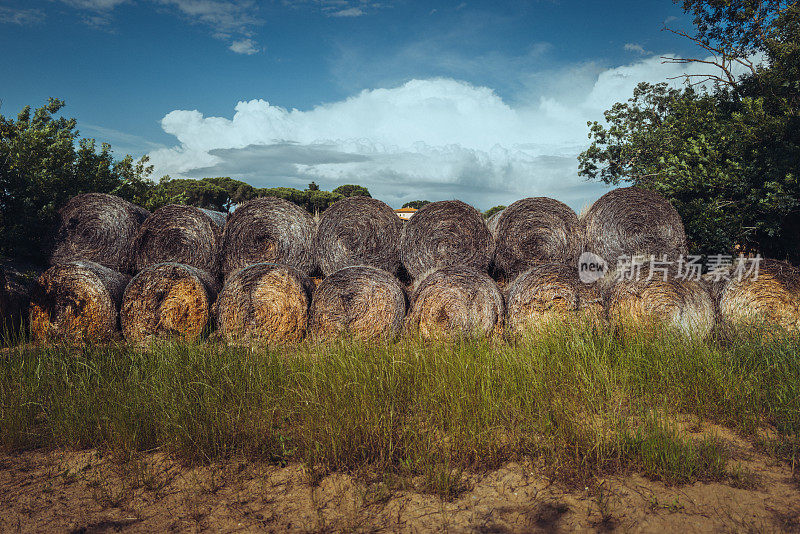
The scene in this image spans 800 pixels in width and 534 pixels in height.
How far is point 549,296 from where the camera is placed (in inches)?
288

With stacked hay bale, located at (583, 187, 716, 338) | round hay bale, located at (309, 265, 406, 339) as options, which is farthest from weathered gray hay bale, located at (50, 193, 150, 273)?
stacked hay bale, located at (583, 187, 716, 338)

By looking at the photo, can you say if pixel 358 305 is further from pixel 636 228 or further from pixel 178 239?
pixel 636 228

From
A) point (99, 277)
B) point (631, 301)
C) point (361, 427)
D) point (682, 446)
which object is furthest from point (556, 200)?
point (99, 277)

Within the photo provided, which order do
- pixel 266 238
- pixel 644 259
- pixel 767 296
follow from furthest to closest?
pixel 266 238, pixel 644 259, pixel 767 296

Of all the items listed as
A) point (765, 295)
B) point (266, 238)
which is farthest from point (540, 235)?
point (266, 238)

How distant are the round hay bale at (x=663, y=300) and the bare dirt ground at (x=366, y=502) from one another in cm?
336

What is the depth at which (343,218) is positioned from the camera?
8.74m

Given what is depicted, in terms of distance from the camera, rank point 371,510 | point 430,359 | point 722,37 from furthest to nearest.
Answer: point 722,37
point 430,359
point 371,510

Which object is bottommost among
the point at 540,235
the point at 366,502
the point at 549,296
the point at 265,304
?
the point at 366,502

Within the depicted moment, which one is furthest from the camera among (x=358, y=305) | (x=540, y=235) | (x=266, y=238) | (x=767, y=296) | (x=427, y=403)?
(x=266, y=238)

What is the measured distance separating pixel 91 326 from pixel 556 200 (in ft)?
26.6

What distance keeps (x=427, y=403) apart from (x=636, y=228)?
19.2ft

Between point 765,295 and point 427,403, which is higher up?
point 765,295

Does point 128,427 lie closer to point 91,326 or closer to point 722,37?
point 91,326
